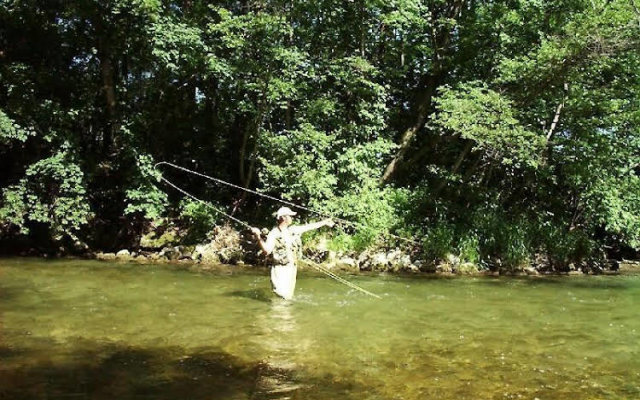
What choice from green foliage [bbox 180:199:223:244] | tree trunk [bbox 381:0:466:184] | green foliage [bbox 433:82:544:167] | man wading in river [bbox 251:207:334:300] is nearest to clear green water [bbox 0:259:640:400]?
man wading in river [bbox 251:207:334:300]

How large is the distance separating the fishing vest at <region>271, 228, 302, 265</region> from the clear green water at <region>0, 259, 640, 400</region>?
2.80 feet

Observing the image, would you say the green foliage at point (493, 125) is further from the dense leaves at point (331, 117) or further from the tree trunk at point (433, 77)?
the tree trunk at point (433, 77)

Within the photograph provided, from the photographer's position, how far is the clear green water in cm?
594

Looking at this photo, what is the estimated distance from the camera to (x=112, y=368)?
20.9ft

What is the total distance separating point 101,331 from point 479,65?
15.8m

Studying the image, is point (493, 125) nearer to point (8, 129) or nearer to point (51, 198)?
point (51, 198)

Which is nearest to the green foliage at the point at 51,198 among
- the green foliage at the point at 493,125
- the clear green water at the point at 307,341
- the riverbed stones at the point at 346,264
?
the clear green water at the point at 307,341

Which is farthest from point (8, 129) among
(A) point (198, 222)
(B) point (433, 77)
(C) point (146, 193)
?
(B) point (433, 77)

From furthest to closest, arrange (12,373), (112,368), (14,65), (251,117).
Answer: (251,117), (14,65), (112,368), (12,373)

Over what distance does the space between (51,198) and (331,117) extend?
30.8 feet

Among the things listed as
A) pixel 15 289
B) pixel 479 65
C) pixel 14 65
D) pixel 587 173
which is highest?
pixel 479 65

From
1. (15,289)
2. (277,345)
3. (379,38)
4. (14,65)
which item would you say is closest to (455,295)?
(277,345)

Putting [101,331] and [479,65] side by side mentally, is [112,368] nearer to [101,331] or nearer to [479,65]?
[101,331]

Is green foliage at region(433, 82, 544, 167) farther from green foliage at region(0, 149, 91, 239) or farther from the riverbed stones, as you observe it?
green foliage at region(0, 149, 91, 239)
